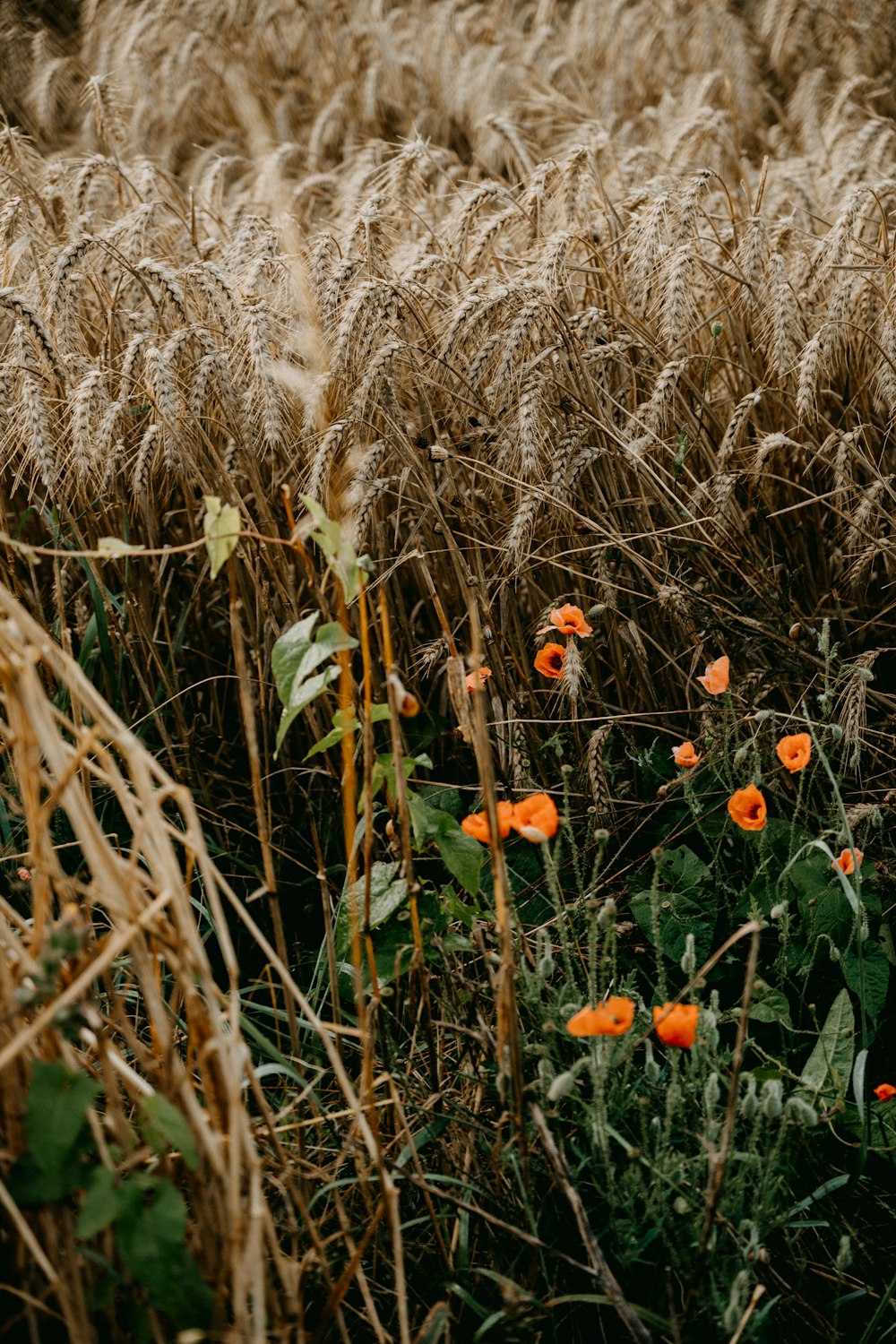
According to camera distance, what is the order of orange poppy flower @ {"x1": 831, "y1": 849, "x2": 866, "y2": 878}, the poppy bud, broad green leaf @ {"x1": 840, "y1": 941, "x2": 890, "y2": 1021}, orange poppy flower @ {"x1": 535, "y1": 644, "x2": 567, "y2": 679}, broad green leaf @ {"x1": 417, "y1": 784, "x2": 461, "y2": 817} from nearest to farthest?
1. the poppy bud
2. orange poppy flower @ {"x1": 831, "y1": 849, "x2": 866, "y2": 878}
3. broad green leaf @ {"x1": 840, "y1": 941, "x2": 890, "y2": 1021}
4. orange poppy flower @ {"x1": 535, "y1": 644, "x2": 567, "y2": 679}
5. broad green leaf @ {"x1": 417, "y1": 784, "x2": 461, "y2": 817}

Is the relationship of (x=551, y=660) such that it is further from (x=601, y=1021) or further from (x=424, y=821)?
(x=601, y=1021)

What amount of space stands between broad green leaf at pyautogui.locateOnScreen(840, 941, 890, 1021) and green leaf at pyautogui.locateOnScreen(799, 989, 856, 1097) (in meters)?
0.03

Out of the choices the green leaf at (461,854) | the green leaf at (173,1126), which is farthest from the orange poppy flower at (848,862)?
the green leaf at (173,1126)

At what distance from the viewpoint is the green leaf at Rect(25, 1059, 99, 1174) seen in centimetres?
76

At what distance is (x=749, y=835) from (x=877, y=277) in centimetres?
120

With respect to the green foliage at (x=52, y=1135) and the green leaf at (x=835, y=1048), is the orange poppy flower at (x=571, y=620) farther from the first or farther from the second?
the green foliage at (x=52, y=1135)

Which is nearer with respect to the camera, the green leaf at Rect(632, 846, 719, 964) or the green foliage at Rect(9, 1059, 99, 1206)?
the green foliage at Rect(9, 1059, 99, 1206)

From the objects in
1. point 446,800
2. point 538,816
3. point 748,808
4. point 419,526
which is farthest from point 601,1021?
point 419,526

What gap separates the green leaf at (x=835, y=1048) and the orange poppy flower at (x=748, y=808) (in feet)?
0.85

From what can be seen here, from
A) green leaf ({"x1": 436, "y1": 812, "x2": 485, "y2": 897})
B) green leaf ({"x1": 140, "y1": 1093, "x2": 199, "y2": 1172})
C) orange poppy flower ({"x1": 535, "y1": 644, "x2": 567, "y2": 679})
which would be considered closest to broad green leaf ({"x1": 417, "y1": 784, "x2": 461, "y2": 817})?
orange poppy flower ({"x1": 535, "y1": 644, "x2": 567, "y2": 679})

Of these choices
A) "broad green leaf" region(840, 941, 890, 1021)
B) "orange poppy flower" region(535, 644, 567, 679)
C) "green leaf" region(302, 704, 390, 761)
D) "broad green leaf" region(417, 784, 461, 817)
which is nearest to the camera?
"green leaf" region(302, 704, 390, 761)

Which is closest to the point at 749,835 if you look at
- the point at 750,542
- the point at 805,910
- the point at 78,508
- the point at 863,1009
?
the point at 805,910

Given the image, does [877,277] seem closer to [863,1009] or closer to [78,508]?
[863,1009]

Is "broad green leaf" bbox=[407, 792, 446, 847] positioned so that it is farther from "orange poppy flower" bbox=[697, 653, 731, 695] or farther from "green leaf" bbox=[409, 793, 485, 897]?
"orange poppy flower" bbox=[697, 653, 731, 695]
